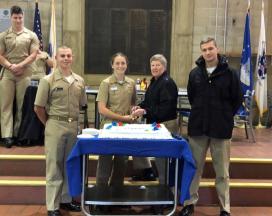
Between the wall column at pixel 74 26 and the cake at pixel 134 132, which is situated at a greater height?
the wall column at pixel 74 26

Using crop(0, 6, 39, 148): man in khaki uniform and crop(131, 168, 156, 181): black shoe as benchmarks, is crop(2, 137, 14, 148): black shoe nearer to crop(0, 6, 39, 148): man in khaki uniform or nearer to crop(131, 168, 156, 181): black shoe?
crop(0, 6, 39, 148): man in khaki uniform

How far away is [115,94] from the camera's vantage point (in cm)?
422

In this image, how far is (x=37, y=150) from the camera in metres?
5.31

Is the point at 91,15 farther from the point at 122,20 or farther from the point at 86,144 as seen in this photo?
the point at 86,144

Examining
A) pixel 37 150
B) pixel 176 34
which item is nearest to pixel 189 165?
pixel 37 150

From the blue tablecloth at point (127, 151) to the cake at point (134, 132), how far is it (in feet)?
0.24

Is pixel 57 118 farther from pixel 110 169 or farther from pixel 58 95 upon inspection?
pixel 110 169

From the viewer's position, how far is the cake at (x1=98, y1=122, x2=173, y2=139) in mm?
3687

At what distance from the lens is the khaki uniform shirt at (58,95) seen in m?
3.94

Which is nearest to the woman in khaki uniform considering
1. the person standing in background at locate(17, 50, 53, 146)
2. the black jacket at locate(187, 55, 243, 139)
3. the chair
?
the black jacket at locate(187, 55, 243, 139)

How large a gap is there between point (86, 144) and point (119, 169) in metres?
0.84

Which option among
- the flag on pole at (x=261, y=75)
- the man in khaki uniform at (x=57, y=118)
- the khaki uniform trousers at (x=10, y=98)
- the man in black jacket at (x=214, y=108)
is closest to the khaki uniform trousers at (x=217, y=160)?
the man in black jacket at (x=214, y=108)

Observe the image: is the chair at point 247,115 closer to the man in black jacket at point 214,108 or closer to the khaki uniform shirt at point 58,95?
the man in black jacket at point 214,108

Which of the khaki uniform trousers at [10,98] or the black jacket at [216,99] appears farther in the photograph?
the khaki uniform trousers at [10,98]
